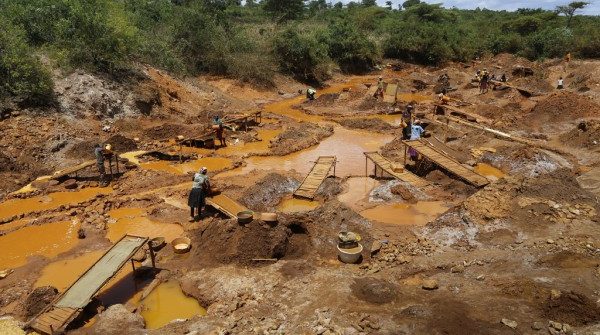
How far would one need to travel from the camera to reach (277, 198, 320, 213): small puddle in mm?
12578

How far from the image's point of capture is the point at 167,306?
8.59 m

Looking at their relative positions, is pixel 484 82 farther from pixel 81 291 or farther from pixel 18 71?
pixel 81 291

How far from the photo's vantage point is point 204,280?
8.95m

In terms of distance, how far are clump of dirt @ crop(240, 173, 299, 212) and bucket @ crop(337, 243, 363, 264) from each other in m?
3.52

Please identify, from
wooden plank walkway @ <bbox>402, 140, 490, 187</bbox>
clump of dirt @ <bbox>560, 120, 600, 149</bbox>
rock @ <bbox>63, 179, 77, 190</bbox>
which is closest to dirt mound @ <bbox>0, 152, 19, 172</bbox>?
rock @ <bbox>63, 179, 77, 190</bbox>

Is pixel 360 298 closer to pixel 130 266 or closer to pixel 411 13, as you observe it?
pixel 130 266

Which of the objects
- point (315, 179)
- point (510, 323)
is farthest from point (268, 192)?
point (510, 323)

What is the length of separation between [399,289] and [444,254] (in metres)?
2.29

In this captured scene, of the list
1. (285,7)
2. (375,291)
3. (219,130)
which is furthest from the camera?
(285,7)

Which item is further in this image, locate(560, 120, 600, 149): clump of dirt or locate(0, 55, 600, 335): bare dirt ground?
locate(560, 120, 600, 149): clump of dirt

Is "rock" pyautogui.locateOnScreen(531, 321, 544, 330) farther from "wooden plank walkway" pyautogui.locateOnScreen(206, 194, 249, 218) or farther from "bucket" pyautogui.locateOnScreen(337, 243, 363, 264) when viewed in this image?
"wooden plank walkway" pyautogui.locateOnScreen(206, 194, 249, 218)

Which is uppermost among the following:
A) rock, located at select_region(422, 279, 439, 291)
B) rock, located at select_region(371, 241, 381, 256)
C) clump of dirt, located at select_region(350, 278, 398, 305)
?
clump of dirt, located at select_region(350, 278, 398, 305)

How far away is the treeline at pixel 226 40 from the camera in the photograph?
20234mm

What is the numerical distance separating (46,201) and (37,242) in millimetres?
2687
